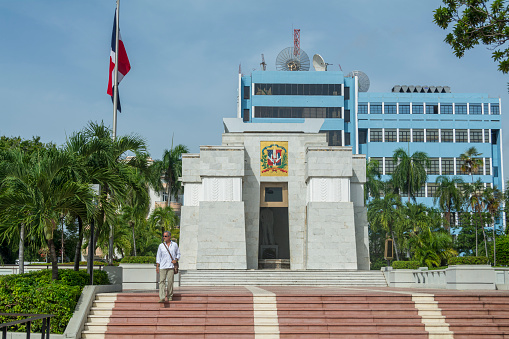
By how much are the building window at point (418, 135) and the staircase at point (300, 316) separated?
225 ft

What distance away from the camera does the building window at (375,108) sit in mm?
84750

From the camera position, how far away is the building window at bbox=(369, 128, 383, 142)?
8375cm

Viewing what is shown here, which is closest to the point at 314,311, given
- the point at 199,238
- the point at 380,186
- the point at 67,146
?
the point at 67,146

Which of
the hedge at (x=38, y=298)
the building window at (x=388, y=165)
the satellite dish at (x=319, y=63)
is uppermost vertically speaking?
the satellite dish at (x=319, y=63)

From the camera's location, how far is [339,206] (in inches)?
1534

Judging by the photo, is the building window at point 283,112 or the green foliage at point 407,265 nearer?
the green foliage at point 407,265

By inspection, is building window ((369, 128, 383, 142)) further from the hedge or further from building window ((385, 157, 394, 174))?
the hedge

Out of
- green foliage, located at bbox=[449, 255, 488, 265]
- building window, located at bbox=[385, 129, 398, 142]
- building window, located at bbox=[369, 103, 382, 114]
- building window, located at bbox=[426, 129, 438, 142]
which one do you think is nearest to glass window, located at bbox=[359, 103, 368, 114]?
building window, located at bbox=[369, 103, 382, 114]

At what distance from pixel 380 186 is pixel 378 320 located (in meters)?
51.0

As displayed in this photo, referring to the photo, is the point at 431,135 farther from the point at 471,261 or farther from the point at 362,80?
the point at 471,261

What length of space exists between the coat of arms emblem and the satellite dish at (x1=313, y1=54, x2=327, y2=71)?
157 ft

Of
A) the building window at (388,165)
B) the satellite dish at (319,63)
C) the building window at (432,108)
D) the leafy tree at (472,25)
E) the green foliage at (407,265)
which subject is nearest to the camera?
the leafy tree at (472,25)

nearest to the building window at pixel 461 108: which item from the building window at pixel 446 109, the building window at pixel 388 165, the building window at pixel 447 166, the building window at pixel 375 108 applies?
the building window at pixel 446 109

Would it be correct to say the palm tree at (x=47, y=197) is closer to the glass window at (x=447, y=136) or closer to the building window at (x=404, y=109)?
the building window at (x=404, y=109)
